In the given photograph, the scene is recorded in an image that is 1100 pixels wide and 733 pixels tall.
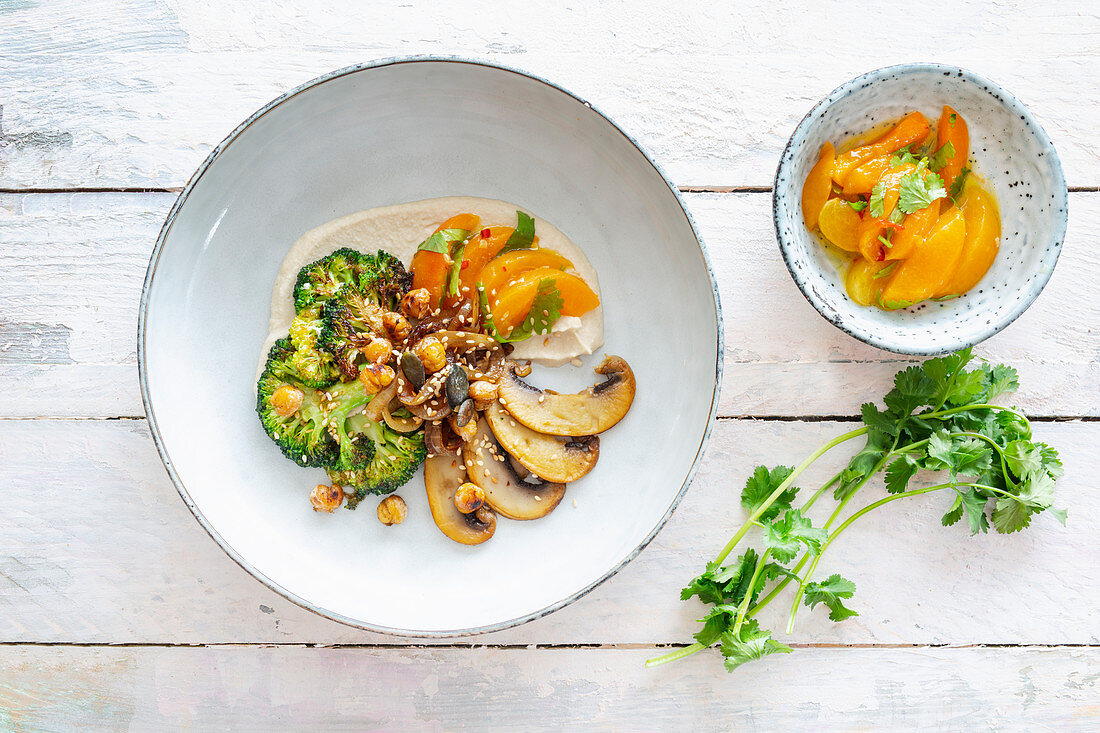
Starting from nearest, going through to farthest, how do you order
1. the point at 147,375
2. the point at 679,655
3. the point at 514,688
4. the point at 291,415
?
the point at 147,375 < the point at 291,415 < the point at 679,655 < the point at 514,688

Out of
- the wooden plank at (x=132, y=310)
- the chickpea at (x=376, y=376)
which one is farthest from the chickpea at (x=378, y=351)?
the wooden plank at (x=132, y=310)

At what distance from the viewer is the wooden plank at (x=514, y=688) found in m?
2.08

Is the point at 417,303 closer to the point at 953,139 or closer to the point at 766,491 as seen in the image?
the point at 766,491

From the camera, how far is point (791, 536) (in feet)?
6.04

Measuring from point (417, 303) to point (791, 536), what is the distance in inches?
44.6

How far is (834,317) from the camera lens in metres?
1.85

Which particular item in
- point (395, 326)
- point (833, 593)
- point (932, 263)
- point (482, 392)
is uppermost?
point (932, 263)

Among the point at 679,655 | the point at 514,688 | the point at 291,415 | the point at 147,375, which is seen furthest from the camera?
the point at 514,688

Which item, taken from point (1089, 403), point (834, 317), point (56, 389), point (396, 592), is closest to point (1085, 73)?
point (1089, 403)

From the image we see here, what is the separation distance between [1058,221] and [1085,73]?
539mm

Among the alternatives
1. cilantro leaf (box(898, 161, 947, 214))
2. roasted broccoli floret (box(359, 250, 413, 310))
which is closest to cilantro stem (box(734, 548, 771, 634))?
cilantro leaf (box(898, 161, 947, 214))

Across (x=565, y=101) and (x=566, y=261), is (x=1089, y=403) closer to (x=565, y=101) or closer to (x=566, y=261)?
(x=566, y=261)

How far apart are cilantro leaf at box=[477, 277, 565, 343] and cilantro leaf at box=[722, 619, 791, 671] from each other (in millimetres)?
954

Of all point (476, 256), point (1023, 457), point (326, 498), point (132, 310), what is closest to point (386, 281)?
point (476, 256)
